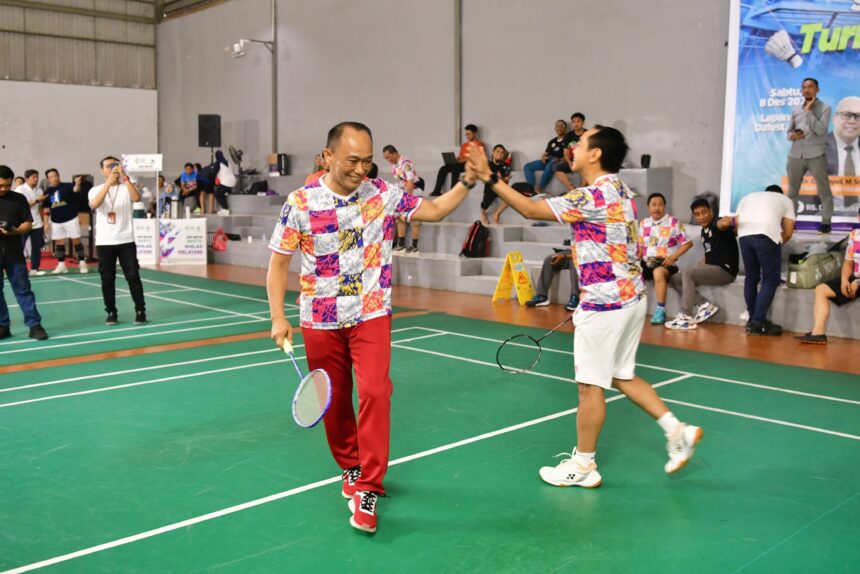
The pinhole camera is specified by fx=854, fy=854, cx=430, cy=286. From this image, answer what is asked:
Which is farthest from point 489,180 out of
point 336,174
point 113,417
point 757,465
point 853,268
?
point 853,268

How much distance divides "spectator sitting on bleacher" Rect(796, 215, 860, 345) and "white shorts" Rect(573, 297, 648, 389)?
19.2 feet

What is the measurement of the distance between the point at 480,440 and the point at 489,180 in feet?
7.25

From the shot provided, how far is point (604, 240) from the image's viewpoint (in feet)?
A: 15.1

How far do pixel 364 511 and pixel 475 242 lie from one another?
11.0 metres

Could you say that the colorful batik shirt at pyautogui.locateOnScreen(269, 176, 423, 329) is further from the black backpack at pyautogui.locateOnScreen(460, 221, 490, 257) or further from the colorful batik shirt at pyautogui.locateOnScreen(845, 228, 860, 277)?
the black backpack at pyautogui.locateOnScreen(460, 221, 490, 257)

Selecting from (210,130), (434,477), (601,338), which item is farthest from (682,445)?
(210,130)

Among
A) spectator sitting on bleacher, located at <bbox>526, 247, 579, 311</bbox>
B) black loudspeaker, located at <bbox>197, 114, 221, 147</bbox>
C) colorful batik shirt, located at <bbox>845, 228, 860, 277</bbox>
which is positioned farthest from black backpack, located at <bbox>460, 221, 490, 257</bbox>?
black loudspeaker, located at <bbox>197, 114, 221, 147</bbox>

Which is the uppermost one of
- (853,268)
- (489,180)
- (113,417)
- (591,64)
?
(591,64)

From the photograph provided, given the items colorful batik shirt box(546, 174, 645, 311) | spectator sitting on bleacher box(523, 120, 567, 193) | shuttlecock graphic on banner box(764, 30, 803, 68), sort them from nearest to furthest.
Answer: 1. colorful batik shirt box(546, 174, 645, 311)
2. shuttlecock graphic on banner box(764, 30, 803, 68)
3. spectator sitting on bleacher box(523, 120, 567, 193)

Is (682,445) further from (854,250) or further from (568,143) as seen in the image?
(568,143)

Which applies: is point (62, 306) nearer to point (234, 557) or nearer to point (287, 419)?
point (287, 419)

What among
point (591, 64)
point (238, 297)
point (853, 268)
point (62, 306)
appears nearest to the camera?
point (853, 268)

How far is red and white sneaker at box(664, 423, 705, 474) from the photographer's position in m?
4.89

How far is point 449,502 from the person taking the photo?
4.68 metres
